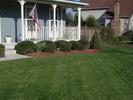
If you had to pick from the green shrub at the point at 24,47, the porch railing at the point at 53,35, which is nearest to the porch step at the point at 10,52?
the green shrub at the point at 24,47

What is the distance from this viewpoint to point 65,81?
375 inches

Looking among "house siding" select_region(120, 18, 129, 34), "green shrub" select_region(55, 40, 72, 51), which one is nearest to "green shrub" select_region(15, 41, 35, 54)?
"green shrub" select_region(55, 40, 72, 51)

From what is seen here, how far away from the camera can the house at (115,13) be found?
36.4 meters

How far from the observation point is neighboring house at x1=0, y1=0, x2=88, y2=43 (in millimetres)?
18875

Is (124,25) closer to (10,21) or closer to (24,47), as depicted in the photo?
(10,21)

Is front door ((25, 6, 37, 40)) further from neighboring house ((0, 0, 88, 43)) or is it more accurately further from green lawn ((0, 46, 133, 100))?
green lawn ((0, 46, 133, 100))

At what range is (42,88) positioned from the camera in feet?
28.2

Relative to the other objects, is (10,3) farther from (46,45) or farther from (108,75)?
(108,75)

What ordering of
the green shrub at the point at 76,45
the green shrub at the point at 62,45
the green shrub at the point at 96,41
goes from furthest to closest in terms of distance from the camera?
the green shrub at the point at 96,41
the green shrub at the point at 76,45
the green shrub at the point at 62,45

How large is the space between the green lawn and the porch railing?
6.60m

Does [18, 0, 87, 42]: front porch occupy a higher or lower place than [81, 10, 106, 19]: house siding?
lower

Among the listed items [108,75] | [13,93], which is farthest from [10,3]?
[13,93]

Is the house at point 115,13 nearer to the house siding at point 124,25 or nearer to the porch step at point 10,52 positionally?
the house siding at point 124,25

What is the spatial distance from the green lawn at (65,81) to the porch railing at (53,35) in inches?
260
